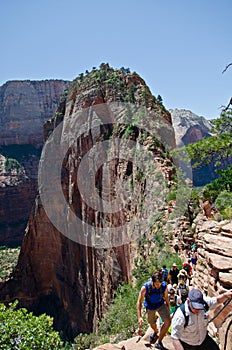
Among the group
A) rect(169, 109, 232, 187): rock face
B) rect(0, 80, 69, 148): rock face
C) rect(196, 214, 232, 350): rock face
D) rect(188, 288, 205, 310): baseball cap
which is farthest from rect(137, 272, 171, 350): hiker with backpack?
rect(0, 80, 69, 148): rock face

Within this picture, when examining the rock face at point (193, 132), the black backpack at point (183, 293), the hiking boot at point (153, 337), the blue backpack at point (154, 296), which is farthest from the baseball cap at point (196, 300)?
the rock face at point (193, 132)

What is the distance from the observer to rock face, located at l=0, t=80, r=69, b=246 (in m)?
63.5

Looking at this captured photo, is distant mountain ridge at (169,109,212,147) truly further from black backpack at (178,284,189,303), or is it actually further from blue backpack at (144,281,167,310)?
blue backpack at (144,281,167,310)

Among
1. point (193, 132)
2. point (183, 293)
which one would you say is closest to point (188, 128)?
point (193, 132)

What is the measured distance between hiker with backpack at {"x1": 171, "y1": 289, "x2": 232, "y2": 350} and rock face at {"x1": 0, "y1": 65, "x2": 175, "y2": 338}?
10221 mm

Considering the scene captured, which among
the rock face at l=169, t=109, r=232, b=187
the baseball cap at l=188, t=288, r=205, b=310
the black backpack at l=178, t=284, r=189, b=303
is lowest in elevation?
the black backpack at l=178, t=284, r=189, b=303

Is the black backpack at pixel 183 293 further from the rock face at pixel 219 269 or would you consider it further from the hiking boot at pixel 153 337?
the hiking boot at pixel 153 337

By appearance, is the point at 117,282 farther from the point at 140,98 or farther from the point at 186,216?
the point at 140,98

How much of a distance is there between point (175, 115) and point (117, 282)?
3363 inches

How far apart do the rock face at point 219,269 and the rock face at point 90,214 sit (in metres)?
7.52

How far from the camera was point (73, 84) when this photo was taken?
90.4 ft

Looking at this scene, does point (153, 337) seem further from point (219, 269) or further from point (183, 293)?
point (219, 269)

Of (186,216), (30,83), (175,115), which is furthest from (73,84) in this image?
(175,115)

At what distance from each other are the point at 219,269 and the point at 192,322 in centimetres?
188
